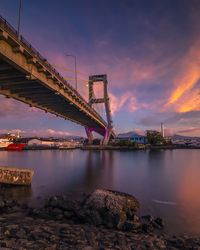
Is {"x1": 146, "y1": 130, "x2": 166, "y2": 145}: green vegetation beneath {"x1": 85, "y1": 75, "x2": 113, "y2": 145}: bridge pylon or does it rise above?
beneath

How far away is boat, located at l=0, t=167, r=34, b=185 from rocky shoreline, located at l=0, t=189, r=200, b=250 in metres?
8.12

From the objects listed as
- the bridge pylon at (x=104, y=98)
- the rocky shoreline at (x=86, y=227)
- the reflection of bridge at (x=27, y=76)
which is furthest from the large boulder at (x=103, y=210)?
the bridge pylon at (x=104, y=98)

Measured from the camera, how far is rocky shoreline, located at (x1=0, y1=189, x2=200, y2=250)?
30.1ft

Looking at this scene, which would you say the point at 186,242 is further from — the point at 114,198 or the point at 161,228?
the point at 114,198

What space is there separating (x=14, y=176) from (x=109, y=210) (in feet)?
49.5

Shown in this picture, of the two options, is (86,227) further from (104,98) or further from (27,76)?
(104,98)

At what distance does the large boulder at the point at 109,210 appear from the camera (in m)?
12.2

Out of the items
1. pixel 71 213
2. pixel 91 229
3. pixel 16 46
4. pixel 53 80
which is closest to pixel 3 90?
pixel 53 80

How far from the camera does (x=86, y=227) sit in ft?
37.7

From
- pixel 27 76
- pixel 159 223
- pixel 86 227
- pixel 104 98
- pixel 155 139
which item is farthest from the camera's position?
pixel 155 139

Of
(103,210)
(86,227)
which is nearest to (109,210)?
(103,210)

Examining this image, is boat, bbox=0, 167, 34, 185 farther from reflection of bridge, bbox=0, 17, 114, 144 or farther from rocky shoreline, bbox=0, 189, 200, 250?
reflection of bridge, bbox=0, 17, 114, 144

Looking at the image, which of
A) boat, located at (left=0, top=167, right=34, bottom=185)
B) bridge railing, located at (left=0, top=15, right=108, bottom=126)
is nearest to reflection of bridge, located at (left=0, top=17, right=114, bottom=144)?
bridge railing, located at (left=0, top=15, right=108, bottom=126)

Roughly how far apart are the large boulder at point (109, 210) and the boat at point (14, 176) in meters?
13.3
